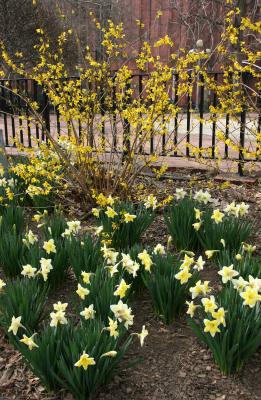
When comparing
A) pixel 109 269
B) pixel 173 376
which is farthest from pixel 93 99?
pixel 173 376

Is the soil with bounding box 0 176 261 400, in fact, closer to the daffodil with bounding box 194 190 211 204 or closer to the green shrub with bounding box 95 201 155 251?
the green shrub with bounding box 95 201 155 251

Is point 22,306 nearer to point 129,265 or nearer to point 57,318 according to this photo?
point 57,318

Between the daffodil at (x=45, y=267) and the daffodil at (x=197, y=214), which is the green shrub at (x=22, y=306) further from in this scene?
the daffodil at (x=197, y=214)

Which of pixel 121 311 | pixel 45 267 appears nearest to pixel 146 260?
pixel 121 311

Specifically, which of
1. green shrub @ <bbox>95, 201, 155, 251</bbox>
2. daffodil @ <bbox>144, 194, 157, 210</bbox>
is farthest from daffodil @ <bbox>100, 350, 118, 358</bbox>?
daffodil @ <bbox>144, 194, 157, 210</bbox>

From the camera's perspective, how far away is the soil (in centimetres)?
185

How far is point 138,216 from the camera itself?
3158 mm

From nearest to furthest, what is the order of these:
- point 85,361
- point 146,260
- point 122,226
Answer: point 85,361
point 146,260
point 122,226

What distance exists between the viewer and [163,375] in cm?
198

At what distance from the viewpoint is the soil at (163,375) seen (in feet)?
6.08

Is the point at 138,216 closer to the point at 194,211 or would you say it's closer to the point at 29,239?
the point at 194,211

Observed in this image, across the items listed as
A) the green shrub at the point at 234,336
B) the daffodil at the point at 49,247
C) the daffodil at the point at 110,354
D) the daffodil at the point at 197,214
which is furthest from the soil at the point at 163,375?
the daffodil at the point at 197,214

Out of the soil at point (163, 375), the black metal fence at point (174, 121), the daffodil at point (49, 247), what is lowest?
the soil at point (163, 375)

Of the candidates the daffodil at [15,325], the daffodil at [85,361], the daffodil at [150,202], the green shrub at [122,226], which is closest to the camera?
the daffodil at [85,361]
